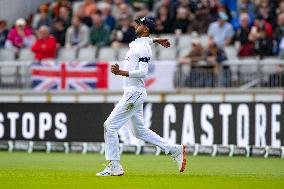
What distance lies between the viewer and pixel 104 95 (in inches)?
1086

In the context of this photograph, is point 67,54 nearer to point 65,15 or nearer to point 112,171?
point 65,15

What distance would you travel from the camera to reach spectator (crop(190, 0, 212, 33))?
95.7ft

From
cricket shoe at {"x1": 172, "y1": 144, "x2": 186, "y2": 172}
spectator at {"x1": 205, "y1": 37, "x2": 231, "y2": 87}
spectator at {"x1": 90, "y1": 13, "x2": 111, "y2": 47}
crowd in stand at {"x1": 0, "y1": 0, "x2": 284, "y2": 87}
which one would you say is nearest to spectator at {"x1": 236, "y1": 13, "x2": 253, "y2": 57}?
crowd in stand at {"x1": 0, "y1": 0, "x2": 284, "y2": 87}

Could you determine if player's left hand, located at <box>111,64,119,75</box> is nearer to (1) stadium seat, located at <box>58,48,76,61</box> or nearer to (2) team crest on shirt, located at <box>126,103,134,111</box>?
(2) team crest on shirt, located at <box>126,103,134,111</box>

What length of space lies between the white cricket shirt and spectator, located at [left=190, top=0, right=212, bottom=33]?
12.0 meters

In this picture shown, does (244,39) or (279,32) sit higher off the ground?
(279,32)

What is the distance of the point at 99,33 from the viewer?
100ft

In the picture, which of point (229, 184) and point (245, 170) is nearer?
point (229, 184)

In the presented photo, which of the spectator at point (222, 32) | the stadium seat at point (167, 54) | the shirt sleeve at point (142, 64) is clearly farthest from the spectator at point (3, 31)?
the shirt sleeve at point (142, 64)

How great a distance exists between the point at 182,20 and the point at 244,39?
9.15 feet

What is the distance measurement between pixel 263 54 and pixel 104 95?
4.29m

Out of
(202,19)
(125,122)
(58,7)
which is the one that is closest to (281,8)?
(202,19)

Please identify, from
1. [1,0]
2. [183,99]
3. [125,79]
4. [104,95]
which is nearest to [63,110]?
[104,95]

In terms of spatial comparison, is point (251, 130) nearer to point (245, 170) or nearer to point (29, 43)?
point (245, 170)
